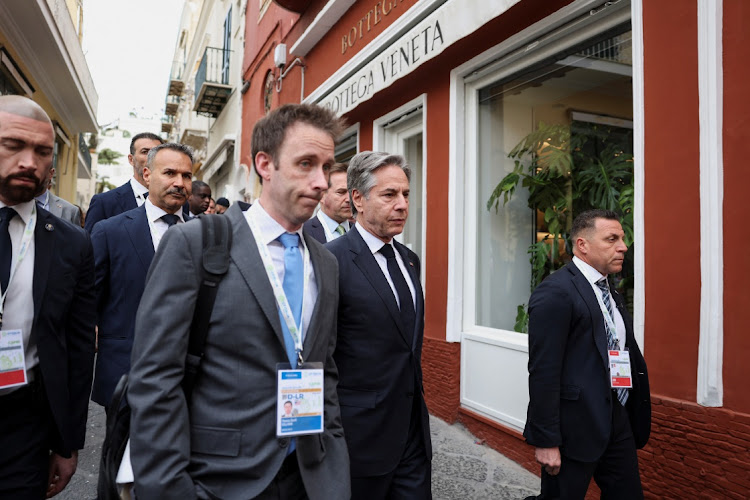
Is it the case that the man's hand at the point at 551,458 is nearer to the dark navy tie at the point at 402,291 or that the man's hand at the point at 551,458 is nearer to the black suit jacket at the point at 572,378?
the black suit jacket at the point at 572,378

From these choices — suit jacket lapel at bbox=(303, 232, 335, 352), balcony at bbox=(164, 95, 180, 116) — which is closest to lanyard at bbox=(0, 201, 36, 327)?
suit jacket lapel at bbox=(303, 232, 335, 352)

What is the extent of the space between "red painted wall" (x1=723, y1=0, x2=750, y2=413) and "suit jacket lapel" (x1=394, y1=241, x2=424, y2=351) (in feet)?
5.30

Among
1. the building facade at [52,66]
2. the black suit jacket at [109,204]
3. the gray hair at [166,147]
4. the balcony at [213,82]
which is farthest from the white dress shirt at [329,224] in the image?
the balcony at [213,82]

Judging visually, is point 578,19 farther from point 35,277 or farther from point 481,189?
point 35,277

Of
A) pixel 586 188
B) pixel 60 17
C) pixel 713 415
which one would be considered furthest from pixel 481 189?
pixel 60 17

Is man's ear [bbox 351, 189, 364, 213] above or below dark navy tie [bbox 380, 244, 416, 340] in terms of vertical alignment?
above

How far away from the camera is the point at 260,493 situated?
5.40 ft

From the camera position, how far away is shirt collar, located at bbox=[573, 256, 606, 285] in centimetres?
316

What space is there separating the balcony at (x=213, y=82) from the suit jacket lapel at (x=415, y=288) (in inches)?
604

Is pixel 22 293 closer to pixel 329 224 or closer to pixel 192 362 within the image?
pixel 192 362

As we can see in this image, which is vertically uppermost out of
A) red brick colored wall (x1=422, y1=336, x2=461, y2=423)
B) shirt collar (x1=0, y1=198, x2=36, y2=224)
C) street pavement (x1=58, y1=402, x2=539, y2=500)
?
shirt collar (x1=0, y1=198, x2=36, y2=224)

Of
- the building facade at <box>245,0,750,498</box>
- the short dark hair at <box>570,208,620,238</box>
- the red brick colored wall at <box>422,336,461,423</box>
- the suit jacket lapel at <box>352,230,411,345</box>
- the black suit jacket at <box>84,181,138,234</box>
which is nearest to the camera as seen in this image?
the suit jacket lapel at <box>352,230,411,345</box>

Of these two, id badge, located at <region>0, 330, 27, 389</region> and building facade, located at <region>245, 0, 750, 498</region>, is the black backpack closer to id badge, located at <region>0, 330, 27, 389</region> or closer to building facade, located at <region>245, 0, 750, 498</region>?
id badge, located at <region>0, 330, 27, 389</region>

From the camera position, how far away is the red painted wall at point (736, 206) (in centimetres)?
292
